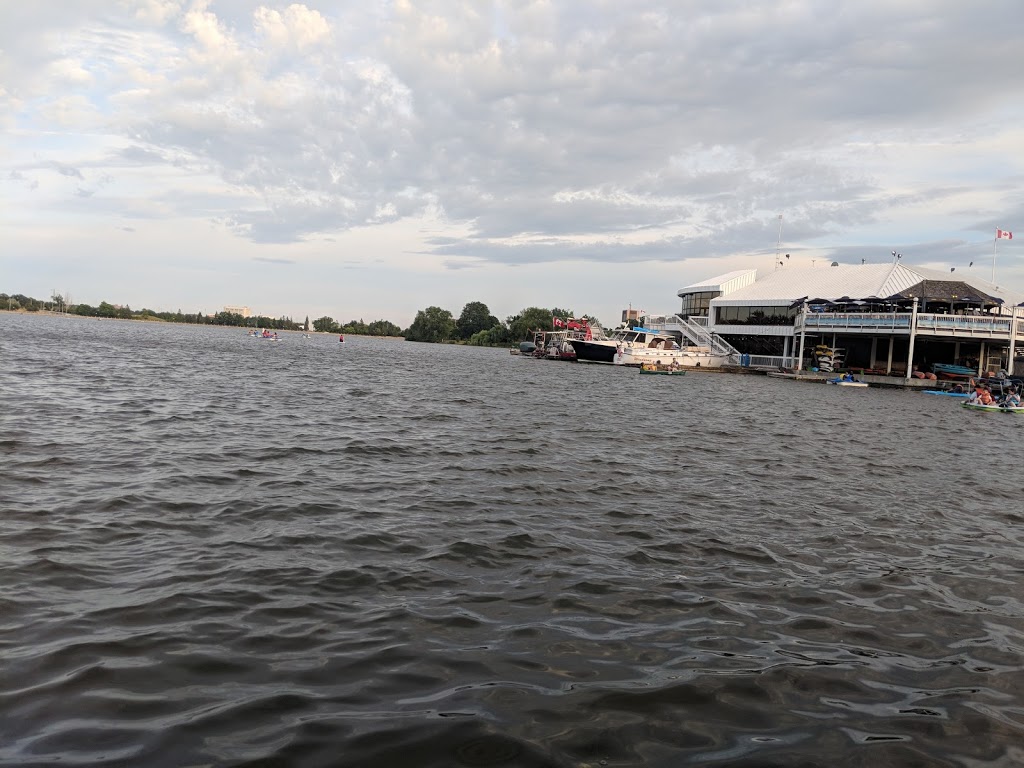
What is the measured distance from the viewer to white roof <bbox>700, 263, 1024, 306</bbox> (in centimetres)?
7106

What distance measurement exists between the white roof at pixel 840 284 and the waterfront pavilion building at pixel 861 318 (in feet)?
0.39

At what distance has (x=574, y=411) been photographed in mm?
27562

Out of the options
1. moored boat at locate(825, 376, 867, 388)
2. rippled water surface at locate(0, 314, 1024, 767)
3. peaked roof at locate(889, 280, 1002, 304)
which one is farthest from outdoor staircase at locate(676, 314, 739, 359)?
rippled water surface at locate(0, 314, 1024, 767)

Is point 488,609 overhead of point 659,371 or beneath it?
beneath

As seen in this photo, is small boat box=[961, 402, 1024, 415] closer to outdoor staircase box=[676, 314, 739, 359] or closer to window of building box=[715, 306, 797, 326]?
window of building box=[715, 306, 797, 326]

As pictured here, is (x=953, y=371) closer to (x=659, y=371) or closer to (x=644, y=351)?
(x=659, y=371)

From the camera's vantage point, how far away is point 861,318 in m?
62.3

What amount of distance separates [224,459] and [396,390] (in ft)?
67.5

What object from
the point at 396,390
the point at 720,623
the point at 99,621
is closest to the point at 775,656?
the point at 720,623

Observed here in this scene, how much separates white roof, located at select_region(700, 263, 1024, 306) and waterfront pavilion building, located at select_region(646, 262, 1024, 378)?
119mm

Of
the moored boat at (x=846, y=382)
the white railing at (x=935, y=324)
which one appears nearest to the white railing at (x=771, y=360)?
the white railing at (x=935, y=324)

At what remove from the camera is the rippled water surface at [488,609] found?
469cm

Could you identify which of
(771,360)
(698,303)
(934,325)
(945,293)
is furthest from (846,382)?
(698,303)

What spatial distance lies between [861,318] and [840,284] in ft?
46.9
